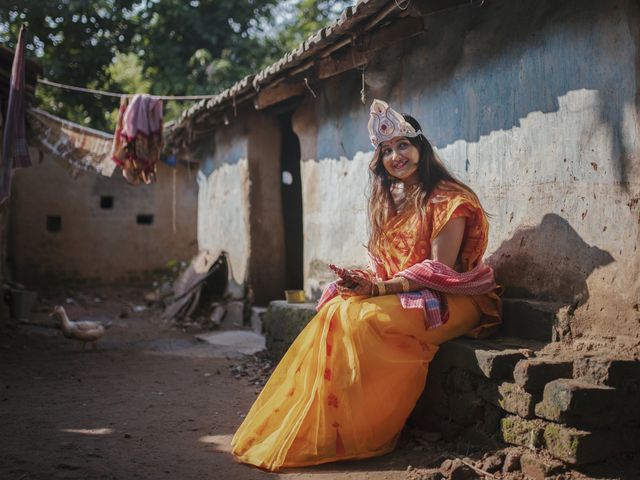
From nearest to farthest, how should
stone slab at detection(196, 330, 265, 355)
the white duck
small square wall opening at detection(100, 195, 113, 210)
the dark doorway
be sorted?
1. the white duck
2. stone slab at detection(196, 330, 265, 355)
3. the dark doorway
4. small square wall opening at detection(100, 195, 113, 210)

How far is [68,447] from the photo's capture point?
3176 mm

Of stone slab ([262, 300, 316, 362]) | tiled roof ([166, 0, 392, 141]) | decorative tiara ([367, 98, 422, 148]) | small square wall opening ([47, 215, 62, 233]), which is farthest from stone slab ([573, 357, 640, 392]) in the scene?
small square wall opening ([47, 215, 62, 233])

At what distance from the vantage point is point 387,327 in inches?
119

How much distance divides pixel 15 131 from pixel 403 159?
12.2 ft

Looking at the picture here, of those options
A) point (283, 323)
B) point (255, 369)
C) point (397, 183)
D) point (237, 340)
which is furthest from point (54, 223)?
point (397, 183)

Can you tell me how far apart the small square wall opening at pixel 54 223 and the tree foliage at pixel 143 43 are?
288 centimetres

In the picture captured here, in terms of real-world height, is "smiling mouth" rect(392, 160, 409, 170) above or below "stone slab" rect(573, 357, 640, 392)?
above

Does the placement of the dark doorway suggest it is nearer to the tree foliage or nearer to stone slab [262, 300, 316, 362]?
stone slab [262, 300, 316, 362]

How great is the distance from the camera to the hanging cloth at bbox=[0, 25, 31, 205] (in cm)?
516

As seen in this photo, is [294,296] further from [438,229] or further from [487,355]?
[487,355]

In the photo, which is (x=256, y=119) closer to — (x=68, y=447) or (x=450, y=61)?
(x=450, y=61)

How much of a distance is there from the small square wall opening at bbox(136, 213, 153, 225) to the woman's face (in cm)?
1017

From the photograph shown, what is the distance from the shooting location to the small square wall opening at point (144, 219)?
1278 cm

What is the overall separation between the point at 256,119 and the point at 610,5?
209 inches
